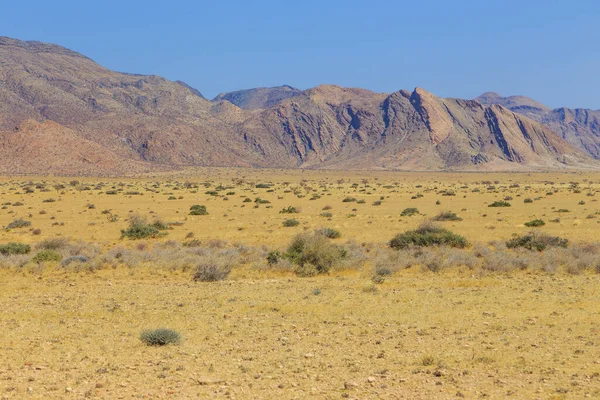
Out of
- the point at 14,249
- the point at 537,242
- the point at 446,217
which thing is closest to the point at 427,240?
the point at 537,242

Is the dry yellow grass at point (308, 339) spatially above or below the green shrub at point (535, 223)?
above

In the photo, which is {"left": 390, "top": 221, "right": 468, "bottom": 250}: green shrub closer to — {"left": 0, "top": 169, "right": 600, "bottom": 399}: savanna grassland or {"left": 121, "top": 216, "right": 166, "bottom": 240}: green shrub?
{"left": 0, "top": 169, "right": 600, "bottom": 399}: savanna grassland

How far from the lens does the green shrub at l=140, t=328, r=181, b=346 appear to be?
11.2 meters

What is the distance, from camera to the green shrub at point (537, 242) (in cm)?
2383

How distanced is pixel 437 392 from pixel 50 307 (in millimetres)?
9875

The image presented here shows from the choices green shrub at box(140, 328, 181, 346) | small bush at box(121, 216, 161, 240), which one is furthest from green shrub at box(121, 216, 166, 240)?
green shrub at box(140, 328, 181, 346)

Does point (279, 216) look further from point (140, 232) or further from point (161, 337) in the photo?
point (161, 337)

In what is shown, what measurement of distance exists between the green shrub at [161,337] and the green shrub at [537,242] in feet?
55.2

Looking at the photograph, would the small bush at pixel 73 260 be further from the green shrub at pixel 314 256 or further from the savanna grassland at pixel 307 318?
the green shrub at pixel 314 256

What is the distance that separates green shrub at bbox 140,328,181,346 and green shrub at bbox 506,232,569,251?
55.2 ft

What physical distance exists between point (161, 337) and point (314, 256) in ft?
31.9

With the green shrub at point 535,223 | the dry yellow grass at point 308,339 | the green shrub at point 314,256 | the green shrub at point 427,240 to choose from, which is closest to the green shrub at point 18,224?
the dry yellow grass at point 308,339

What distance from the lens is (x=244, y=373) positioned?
9.59 metres

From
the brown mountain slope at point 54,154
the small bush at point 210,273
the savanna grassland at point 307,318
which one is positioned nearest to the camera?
the savanna grassland at point 307,318
